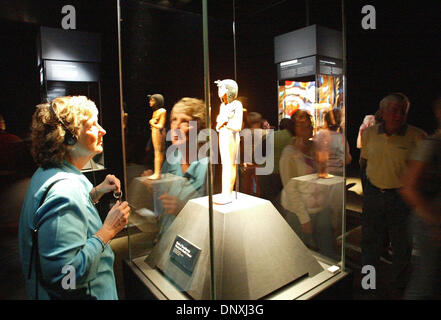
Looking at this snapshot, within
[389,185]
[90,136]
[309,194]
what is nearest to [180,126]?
[90,136]

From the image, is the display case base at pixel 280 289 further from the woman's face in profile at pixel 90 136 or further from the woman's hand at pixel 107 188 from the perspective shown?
the woman's face in profile at pixel 90 136

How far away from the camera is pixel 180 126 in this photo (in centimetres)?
202

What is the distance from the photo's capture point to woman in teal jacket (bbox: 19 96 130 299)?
106cm

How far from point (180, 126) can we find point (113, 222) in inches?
36.7

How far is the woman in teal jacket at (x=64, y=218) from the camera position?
106 centimetres

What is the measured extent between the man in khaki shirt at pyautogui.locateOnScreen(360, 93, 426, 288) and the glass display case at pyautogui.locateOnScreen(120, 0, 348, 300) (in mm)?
309

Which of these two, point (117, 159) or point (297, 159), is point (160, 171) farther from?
point (297, 159)

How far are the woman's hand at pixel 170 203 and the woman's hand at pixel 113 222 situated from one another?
830mm

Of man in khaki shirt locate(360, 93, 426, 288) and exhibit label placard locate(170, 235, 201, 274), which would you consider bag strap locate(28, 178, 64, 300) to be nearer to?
exhibit label placard locate(170, 235, 201, 274)

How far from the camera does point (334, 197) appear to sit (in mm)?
2404

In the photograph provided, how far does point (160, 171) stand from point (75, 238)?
1192 millimetres
